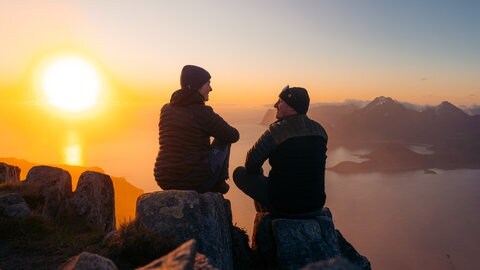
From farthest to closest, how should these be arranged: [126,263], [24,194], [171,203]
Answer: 1. [24,194]
2. [171,203]
3. [126,263]

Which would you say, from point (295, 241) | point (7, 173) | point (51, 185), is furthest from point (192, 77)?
point (7, 173)

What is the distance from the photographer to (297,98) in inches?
298

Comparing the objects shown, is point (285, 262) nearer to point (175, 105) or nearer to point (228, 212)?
point (228, 212)

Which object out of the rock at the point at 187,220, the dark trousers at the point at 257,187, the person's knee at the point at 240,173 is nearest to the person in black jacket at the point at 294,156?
the dark trousers at the point at 257,187

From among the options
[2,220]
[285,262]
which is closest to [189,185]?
[285,262]

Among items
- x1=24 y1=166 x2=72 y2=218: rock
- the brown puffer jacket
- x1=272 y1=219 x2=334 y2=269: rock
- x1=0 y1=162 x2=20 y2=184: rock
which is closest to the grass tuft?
the brown puffer jacket

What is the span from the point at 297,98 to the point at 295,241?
123 inches

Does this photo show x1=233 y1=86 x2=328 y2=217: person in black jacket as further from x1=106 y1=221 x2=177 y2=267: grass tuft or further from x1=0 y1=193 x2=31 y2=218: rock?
x1=0 y1=193 x2=31 y2=218: rock

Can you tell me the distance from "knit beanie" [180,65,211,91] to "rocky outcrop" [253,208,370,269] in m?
3.61

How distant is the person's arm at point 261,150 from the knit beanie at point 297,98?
836mm

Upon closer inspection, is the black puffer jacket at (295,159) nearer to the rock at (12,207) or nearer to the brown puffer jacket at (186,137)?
the brown puffer jacket at (186,137)

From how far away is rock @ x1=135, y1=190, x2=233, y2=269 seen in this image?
6.30 metres

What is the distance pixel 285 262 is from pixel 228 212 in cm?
189

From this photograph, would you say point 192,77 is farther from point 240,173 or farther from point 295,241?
point 295,241
